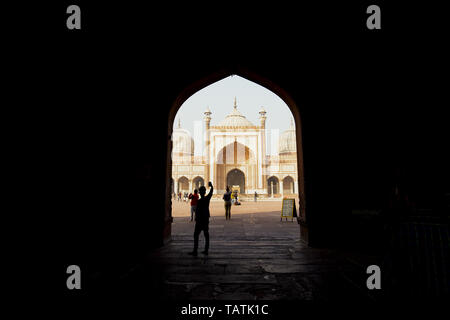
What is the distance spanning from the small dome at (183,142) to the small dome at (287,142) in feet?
57.3

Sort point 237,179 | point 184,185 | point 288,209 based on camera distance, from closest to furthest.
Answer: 1. point 288,209
2. point 237,179
3. point 184,185

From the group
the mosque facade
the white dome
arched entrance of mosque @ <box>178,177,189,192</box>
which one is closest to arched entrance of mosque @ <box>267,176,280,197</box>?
the mosque facade

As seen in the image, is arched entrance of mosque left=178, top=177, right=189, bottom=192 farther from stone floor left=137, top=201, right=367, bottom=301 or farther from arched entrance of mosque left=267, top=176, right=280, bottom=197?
stone floor left=137, top=201, right=367, bottom=301

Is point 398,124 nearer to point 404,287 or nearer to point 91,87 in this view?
point 404,287

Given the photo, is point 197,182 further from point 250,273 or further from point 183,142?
point 250,273

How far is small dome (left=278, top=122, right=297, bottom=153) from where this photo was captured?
42.0 m

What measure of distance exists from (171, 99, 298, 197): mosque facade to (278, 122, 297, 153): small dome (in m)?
3.40

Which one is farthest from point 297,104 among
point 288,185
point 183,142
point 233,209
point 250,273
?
point 183,142

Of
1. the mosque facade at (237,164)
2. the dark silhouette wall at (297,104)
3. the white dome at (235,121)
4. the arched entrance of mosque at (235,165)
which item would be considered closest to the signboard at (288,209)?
the dark silhouette wall at (297,104)

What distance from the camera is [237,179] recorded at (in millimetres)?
36781

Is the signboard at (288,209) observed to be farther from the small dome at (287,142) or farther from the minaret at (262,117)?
the small dome at (287,142)

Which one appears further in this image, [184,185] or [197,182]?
[184,185]

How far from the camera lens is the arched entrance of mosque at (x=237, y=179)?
1420 inches

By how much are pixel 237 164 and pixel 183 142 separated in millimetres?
13411
